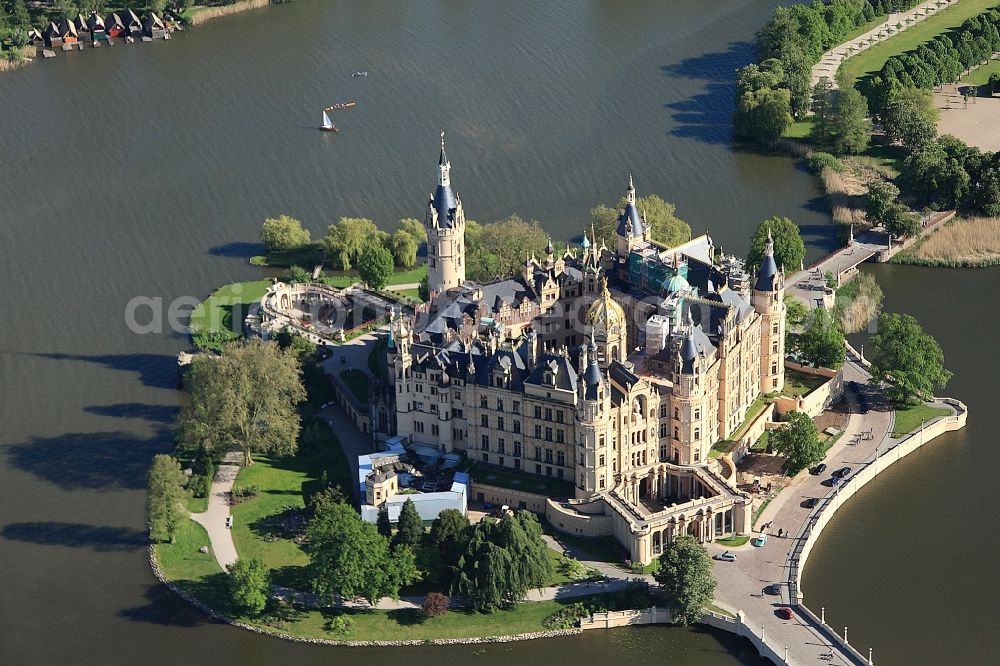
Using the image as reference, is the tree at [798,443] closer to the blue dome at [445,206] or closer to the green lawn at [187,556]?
the blue dome at [445,206]

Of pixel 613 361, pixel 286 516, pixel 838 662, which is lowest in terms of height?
pixel 838 662

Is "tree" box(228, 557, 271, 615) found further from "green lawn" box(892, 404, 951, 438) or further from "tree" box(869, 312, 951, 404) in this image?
"tree" box(869, 312, 951, 404)

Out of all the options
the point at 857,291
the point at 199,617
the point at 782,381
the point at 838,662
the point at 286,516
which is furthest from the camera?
the point at 857,291

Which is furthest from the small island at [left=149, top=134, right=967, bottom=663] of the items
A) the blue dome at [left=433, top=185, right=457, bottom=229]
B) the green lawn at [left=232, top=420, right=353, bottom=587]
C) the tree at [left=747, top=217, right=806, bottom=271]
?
the tree at [left=747, top=217, right=806, bottom=271]

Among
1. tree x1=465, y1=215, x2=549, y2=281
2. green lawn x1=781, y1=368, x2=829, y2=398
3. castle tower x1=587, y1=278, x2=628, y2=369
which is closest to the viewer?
castle tower x1=587, y1=278, x2=628, y2=369

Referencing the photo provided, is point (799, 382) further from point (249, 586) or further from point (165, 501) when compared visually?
point (165, 501)

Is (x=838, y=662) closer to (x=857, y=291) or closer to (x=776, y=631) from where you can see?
(x=776, y=631)

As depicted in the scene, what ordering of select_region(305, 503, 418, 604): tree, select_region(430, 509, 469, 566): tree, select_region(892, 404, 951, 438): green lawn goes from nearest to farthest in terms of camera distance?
select_region(305, 503, 418, 604): tree → select_region(430, 509, 469, 566): tree → select_region(892, 404, 951, 438): green lawn

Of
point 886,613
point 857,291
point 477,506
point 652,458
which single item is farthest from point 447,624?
point 857,291
